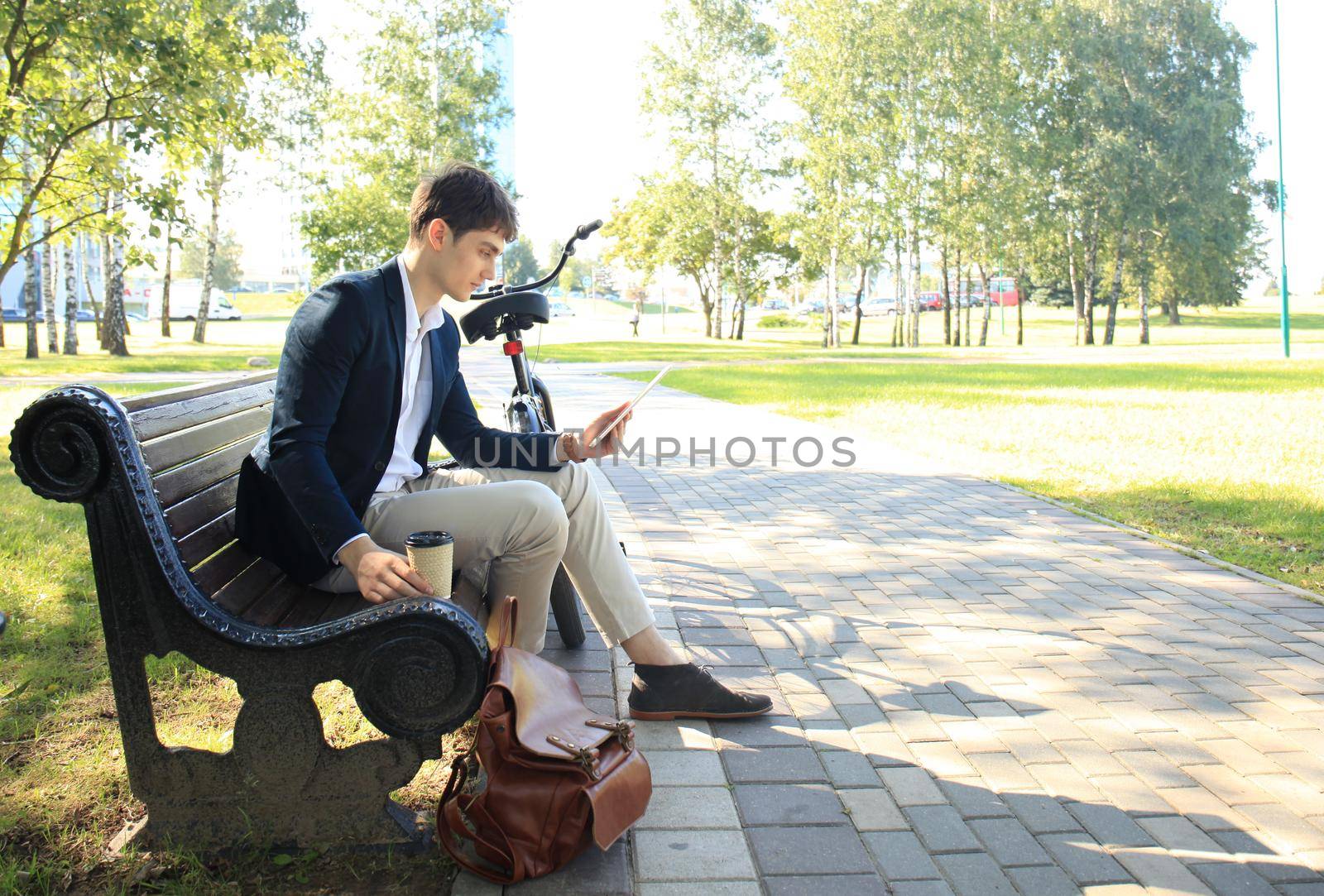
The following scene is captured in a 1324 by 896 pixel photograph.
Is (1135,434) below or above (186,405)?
below

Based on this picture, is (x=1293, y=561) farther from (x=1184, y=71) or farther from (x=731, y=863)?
(x=1184, y=71)

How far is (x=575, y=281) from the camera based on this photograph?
342 feet

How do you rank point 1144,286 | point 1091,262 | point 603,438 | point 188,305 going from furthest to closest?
point 188,305, point 1144,286, point 1091,262, point 603,438

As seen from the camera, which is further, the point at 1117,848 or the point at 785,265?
the point at 785,265

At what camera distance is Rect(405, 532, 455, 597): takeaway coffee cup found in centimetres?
234

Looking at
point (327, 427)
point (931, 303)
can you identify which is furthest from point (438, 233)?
point (931, 303)

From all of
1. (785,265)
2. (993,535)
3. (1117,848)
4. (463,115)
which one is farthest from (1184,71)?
(1117,848)

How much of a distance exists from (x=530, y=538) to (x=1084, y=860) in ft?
5.21

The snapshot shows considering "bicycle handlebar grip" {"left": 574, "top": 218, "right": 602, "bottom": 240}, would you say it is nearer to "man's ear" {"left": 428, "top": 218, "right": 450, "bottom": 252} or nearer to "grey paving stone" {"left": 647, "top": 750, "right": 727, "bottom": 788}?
"man's ear" {"left": 428, "top": 218, "right": 450, "bottom": 252}

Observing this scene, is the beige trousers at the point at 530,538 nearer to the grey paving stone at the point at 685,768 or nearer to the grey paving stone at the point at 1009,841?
the grey paving stone at the point at 685,768

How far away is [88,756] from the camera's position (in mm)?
2990

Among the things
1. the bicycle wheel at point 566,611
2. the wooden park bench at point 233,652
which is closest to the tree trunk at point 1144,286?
the bicycle wheel at point 566,611

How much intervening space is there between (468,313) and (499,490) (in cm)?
194

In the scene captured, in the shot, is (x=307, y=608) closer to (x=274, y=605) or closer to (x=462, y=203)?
(x=274, y=605)
